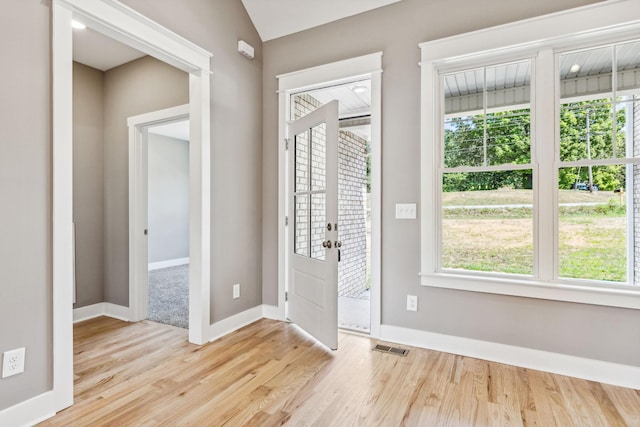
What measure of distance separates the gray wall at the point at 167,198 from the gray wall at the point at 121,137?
337 centimetres

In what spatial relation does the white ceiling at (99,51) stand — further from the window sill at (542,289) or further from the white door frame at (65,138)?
the window sill at (542,289)

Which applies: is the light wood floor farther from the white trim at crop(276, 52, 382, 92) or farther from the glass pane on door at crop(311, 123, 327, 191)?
the white trim at crop(276, 52, 382, 92)

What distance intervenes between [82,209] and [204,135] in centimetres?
184

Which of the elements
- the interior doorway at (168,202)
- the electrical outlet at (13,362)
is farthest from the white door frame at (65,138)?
the interior doorway at (168,202)

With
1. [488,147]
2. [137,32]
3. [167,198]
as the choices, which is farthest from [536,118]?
[167,198]

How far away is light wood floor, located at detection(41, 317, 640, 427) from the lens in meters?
1.88

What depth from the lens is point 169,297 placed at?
4582 mm

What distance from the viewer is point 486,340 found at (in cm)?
260

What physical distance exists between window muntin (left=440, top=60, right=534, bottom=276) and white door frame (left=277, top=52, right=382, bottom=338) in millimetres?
541

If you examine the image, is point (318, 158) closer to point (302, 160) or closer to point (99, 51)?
point (302, 160)

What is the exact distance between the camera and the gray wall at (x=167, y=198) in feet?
23.1

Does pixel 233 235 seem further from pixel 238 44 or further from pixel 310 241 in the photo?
pixel 238 44

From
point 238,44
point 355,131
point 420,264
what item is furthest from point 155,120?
point 355,131

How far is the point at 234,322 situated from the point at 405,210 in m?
1.90
